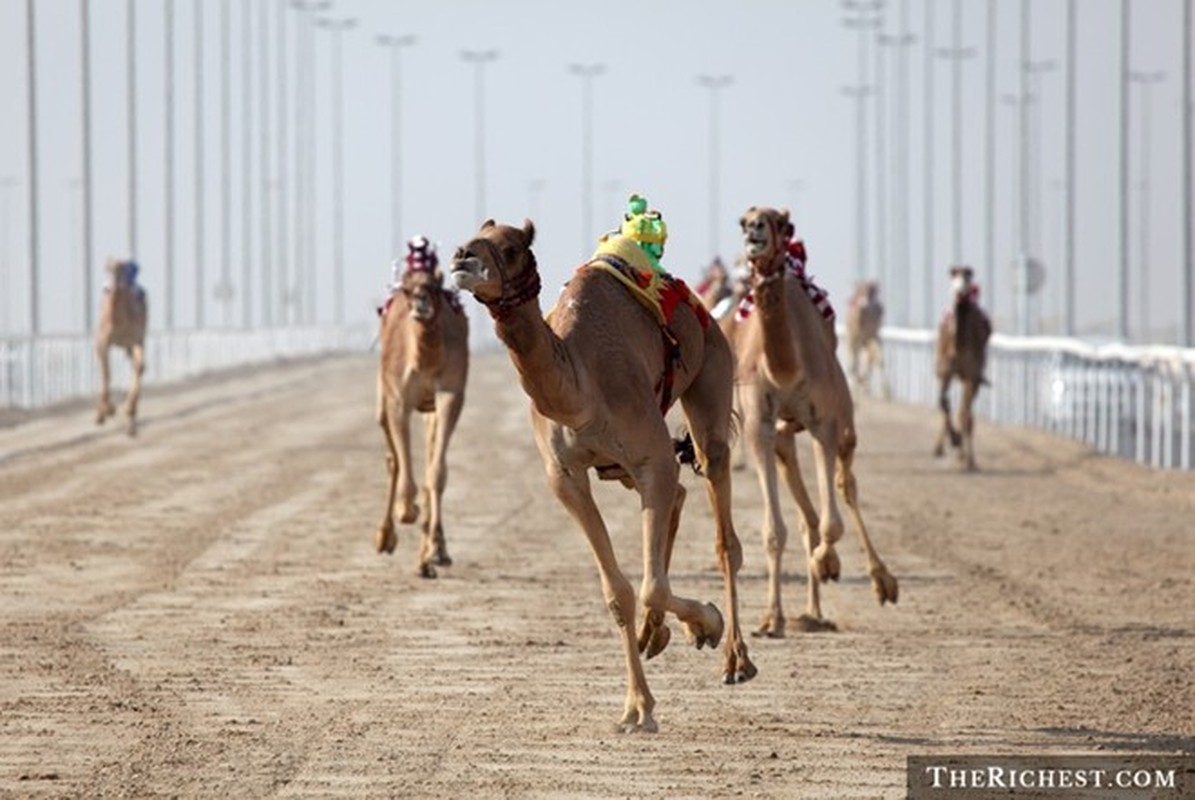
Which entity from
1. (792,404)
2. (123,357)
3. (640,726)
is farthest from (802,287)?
(123,357)

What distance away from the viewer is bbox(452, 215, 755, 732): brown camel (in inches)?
454

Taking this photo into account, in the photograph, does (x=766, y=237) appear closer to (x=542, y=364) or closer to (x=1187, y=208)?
(x=542, y=364)

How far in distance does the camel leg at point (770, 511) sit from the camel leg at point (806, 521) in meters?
0.16

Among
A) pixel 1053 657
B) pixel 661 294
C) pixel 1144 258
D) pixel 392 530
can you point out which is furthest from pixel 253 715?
pixel 1144 258

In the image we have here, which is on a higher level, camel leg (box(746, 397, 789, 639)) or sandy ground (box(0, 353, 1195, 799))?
camel leg (box(746, 397, 789, 639))

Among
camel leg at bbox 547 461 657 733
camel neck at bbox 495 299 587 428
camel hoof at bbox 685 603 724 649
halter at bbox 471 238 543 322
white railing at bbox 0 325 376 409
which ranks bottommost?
white railing at bbox 0 325 376 409

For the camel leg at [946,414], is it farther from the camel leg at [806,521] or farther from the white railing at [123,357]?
the white railing at [123,357]

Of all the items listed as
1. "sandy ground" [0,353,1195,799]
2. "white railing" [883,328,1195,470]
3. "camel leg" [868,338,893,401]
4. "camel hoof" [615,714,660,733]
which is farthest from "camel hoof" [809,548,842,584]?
"camel leg" [868,338,893,401]

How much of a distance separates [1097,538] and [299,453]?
13257mm

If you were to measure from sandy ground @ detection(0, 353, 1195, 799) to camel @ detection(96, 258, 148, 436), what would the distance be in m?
8.28

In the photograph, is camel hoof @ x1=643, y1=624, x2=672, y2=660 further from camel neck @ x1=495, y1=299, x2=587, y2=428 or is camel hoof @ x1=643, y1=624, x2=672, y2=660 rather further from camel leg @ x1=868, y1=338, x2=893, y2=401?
camel leg @ x1=868, y1=338, x2=893, y2=401

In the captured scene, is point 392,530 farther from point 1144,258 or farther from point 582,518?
point 1144,258

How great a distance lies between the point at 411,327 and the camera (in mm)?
20234

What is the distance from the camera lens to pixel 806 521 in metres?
16.7
